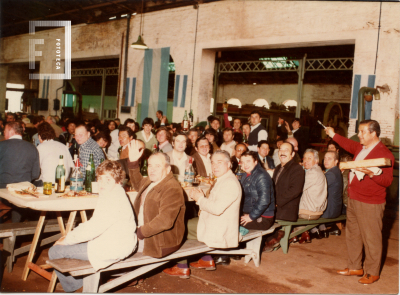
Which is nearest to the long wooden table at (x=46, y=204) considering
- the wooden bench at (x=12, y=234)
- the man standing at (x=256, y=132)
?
the wooden bench at (x=12, y=234)

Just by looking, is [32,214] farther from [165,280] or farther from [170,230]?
[170,230]

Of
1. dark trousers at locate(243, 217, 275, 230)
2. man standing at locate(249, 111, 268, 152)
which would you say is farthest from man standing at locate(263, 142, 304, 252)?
man standing at locate(249, 111, 268, 152)

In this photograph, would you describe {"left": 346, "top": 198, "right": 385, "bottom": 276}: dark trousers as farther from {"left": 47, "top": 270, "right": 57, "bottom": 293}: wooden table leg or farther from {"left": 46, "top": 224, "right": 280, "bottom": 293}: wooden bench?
{"left": 47, "top": 270, "right": 57, "bottom": 293}: wooden table leg

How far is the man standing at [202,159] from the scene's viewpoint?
555 centimetres

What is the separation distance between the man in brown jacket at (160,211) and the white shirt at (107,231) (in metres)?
0.23

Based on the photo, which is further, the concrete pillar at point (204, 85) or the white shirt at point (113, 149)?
the concrete pillar at point (204, 85)

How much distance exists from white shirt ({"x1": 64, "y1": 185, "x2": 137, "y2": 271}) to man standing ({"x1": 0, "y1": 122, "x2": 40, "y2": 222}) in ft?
5.93

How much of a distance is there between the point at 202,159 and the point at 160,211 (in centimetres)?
247

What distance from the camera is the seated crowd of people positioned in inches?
120

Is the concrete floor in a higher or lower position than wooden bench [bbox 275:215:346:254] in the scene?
lower

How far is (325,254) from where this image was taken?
16.3 feet

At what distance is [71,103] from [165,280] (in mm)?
10898

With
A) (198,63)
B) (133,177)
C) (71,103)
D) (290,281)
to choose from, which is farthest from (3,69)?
(290,281)

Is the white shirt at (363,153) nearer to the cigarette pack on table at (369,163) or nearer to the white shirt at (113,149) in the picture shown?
the cigarette pack on table at (369,163)
